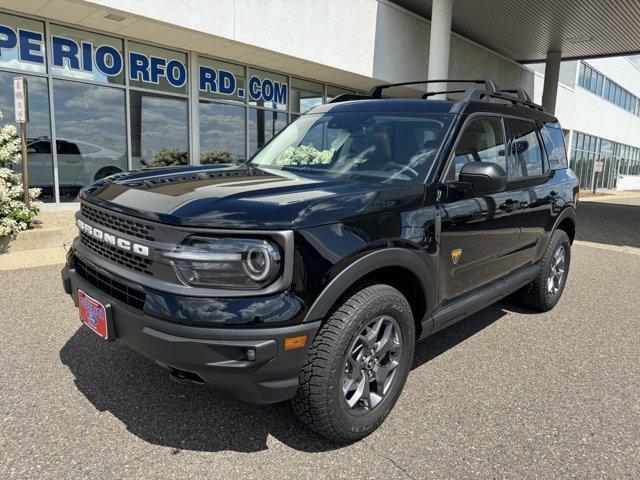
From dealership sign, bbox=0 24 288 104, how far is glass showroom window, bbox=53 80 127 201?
0.42m

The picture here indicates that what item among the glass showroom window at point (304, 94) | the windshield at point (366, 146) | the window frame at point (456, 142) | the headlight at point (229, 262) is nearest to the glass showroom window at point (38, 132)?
the glass showroom window at point (304, 94)

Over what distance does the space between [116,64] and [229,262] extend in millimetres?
9496

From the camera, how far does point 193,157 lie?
11.6 metres

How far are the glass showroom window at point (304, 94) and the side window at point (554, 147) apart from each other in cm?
939

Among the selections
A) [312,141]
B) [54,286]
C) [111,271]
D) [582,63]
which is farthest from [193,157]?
[582,63]

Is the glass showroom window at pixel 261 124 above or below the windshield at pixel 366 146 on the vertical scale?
above

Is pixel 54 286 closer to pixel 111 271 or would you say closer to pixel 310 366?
pixel 111 271

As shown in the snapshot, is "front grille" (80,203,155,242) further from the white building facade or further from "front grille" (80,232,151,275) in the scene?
the white building facade

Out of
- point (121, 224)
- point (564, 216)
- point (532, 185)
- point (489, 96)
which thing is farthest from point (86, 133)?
point (564, 216)

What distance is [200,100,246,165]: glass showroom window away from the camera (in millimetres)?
11805

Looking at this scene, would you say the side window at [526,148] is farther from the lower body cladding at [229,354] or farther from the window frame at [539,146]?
the lower body cladding at [229,354]

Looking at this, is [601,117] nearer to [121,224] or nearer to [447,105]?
[447,105]

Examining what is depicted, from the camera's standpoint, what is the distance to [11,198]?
7.18m

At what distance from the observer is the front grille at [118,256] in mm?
2371
